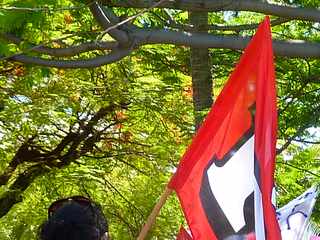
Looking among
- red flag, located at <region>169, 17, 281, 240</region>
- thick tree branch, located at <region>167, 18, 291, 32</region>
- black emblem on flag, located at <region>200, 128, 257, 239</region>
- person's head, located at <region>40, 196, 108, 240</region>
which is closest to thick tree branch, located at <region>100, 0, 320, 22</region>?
thick tree branch, located at <region>167, 18, 291, 32</region>

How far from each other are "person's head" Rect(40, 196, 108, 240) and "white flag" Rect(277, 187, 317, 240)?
A: 8.14ft

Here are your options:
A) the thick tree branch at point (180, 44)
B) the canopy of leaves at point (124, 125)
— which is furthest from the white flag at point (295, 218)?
the canopy of leaves at point (124, 125)

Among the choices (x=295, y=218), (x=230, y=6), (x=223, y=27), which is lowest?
(x=295, y=218)

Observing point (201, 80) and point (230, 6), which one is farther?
point (201, 80)

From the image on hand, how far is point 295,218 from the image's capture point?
5.27 meters

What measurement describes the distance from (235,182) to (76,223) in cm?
105

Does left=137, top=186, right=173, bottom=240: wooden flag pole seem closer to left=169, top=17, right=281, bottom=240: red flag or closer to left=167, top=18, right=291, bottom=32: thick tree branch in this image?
left=169, top=17, right=281, bottom=240: red flag

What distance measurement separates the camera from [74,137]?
34.6 ft

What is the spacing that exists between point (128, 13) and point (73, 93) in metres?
3.79

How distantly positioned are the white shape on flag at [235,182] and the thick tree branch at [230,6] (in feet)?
4.82

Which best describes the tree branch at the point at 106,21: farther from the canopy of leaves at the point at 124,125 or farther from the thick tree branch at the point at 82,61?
the canopy of leaves at the point at 124,125

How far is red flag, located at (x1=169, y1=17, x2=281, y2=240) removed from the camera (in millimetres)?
3514

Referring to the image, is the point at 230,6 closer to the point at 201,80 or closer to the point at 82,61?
the point at 82,61

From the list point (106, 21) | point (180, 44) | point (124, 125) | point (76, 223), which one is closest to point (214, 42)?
point (180, 44)
